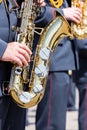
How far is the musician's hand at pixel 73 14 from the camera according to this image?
322 cm

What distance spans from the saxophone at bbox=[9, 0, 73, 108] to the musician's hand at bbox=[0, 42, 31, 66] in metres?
0.08

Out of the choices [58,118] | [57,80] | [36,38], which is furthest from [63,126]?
[36,38]

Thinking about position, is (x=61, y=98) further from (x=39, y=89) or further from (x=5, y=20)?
(x=5, y=20)

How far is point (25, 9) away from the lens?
271 centimetres

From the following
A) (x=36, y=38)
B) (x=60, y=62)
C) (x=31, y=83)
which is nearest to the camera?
(x=31, y=83)

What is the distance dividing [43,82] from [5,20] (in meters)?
0.47

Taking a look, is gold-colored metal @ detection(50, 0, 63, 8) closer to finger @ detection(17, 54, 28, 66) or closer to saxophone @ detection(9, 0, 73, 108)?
saxophone @ detection(9, 0, 73, 108)

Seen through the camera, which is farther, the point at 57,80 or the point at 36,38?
the point at 57,80

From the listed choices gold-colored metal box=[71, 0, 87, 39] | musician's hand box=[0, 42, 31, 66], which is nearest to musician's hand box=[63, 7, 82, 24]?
gold-colored metal box=[71, 0, 87, 39]

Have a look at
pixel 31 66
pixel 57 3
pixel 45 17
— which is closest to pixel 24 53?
pixel 31 66

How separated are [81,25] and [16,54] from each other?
91 cm

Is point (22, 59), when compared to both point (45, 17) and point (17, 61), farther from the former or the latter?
point (45, 17)

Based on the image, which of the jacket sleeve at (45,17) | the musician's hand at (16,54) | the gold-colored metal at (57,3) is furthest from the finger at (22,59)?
the gold-colored metal at (57,3)

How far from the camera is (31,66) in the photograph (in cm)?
282
